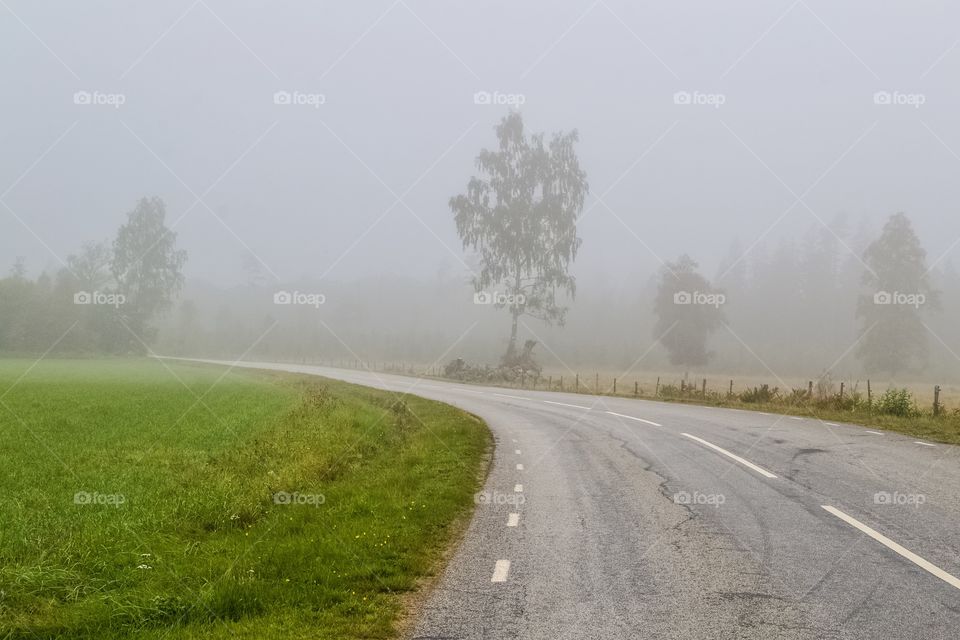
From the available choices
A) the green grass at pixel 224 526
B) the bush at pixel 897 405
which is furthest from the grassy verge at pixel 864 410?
the green grass at pixel 224 526

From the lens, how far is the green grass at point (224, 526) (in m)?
5.05

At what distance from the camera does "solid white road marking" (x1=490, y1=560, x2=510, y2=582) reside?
5.70 meters

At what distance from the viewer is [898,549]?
6367 mm

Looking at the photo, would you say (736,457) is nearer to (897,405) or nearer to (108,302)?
(897,405)

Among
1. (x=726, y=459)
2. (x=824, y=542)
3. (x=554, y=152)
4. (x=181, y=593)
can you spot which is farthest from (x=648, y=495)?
(x=554, y=152)

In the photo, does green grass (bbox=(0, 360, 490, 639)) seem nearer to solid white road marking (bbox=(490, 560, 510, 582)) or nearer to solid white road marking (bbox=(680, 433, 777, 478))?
solid white road marking (bbox=(490, 560, 510, 582))

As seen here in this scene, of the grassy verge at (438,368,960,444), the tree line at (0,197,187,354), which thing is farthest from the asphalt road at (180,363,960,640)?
the tree line at (0,197,187,354)

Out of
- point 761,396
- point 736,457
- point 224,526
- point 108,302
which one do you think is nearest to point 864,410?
point 761,396

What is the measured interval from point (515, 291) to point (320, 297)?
21.6 meters

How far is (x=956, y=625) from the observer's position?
15.0ft

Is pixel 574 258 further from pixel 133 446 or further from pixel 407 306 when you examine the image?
pixel 407 306

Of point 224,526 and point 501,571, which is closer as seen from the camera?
point 501,571

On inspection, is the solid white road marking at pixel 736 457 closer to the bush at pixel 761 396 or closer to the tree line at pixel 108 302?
the bush at pixel 761 396

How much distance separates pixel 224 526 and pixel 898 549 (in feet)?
25.3
